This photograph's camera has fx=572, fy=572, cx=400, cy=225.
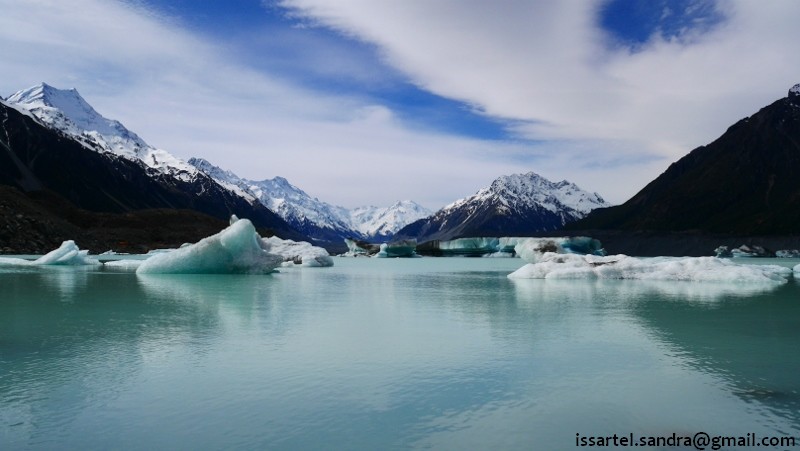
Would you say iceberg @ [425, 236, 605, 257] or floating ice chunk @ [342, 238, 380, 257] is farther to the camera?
floating ice chunk @ [342, 238, 380, 257]

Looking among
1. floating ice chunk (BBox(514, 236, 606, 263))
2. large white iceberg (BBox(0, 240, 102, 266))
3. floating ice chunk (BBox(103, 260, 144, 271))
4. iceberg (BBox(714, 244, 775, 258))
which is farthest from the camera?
iceberg (BBox(714, 244, 775, 258))

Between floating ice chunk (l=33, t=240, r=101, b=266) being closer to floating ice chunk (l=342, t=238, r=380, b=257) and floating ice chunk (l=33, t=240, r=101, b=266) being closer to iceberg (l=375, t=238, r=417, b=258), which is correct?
iceberg (l=375, t=238, r=417, b=258)

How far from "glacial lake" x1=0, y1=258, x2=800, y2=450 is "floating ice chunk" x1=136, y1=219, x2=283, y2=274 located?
17.7 m

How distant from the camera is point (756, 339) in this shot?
14141 mm

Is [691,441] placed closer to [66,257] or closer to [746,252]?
[66,257]

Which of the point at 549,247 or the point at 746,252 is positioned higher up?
the point at 549,247

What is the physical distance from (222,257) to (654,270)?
2895 centimetres

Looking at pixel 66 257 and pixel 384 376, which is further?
pixel 66 257

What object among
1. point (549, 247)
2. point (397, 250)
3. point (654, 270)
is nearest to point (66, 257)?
point (654, 270)

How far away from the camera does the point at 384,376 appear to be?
10148 mm

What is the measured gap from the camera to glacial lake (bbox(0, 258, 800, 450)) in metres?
7.28

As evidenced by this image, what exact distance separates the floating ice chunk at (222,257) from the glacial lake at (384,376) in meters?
17.7

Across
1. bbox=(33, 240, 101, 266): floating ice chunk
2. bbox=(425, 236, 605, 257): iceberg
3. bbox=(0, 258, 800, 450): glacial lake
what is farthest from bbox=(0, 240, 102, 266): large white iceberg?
bbox=(425, 236, 605, 257): iceberg

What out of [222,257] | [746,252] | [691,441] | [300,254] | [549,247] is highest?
[549,247]
